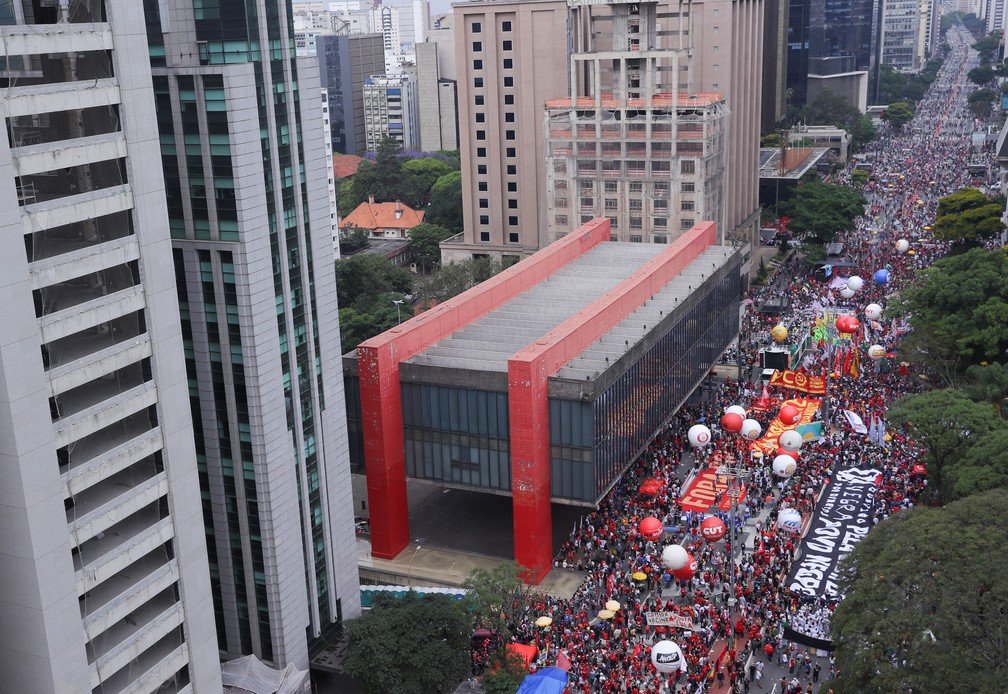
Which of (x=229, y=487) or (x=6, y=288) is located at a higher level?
(x=6, y=288)

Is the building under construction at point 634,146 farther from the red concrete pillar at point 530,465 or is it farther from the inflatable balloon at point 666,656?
the inflatable balloon at point 666,656

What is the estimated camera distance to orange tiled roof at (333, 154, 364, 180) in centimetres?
18125

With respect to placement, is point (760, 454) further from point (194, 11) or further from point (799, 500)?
point (194, 11)

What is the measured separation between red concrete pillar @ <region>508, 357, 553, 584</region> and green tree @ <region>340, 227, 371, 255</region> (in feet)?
260

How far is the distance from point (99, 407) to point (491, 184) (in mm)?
77915

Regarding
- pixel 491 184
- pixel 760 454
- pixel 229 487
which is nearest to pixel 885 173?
pixel 491 184

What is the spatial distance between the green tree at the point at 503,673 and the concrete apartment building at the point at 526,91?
2199 inches

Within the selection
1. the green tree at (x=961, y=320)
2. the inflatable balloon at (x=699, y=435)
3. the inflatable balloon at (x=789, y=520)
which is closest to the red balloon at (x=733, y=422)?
the inflatable balloon at (x=699, y=435)

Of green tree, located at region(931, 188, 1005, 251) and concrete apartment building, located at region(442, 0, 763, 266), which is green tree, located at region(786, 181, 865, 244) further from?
green tree, located at region(931, 188, 1005, 251)

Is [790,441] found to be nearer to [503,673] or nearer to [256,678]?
[503,673]

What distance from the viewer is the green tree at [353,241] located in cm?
12938

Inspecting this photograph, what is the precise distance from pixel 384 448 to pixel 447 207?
8292 centimetres

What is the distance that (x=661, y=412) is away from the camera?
65375 mm

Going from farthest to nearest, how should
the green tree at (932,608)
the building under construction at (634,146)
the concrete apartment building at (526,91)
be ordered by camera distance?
the concrete apartment building at (526,91)
the building under construction at (634,146)
the green tree at (932,608)
